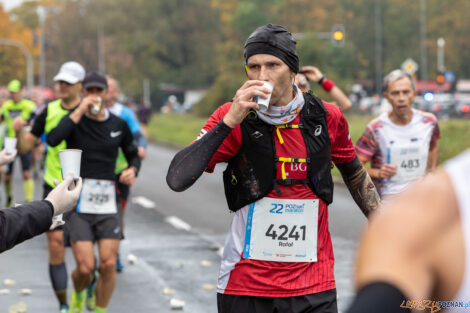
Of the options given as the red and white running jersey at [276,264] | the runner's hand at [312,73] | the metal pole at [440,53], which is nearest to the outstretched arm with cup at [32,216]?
the red and white running jersey at [276,264]

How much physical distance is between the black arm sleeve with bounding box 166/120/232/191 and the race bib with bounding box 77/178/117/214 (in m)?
3.33

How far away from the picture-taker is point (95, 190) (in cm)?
709

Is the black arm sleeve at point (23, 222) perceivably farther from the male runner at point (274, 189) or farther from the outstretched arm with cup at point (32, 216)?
the male runner at point (274, 189)

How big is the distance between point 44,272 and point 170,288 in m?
1.74

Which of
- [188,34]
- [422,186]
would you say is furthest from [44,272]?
[188,34]

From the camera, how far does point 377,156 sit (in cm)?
705

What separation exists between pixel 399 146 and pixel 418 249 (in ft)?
19.0

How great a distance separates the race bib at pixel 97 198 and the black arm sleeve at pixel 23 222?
11.2 feet

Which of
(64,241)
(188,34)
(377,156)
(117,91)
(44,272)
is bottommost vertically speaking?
(44,272)

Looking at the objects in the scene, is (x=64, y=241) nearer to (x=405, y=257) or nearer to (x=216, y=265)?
(x=216, y=265)

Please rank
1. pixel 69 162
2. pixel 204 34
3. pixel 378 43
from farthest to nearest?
pixel 204 34 < pixel 378 43 < pixel 69 162

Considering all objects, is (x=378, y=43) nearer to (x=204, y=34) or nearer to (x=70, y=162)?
(x=204, y=34)

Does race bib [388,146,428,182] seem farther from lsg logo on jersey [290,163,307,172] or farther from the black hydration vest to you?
lsg logo on jersey [290,163,307,172]

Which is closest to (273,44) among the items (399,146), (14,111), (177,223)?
(399,146)
